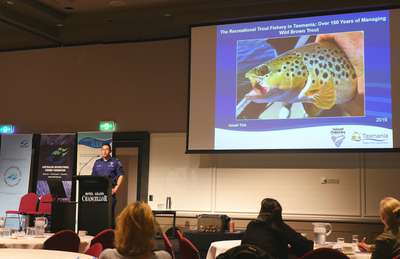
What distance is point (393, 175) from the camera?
6863 millimetres

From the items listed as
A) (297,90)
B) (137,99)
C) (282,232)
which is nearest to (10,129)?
(137,99)

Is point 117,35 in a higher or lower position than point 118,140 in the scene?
higher

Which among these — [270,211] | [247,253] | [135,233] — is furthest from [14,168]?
[247,253]

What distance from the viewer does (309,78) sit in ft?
22.4

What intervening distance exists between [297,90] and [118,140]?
3.28 meters

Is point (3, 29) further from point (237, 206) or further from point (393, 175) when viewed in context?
point (393, 175)

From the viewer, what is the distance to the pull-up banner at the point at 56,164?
342 inches

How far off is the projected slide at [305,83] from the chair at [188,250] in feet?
11.0

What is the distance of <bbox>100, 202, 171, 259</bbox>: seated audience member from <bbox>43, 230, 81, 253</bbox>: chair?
1.58 metres

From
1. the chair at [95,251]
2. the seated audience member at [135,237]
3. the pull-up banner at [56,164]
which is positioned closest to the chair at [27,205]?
the pull-up banner at [56,164]

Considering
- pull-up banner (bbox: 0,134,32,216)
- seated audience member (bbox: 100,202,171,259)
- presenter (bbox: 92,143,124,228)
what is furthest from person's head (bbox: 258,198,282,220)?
pull-up banner (bbox: 0,134,32,216)

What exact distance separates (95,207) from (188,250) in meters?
2.21

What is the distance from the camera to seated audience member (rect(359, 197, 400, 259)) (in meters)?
3.30

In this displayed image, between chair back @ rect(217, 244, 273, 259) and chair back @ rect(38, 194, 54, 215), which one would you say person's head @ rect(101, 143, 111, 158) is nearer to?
chair back @ rect(38, 194, 54, 215)
